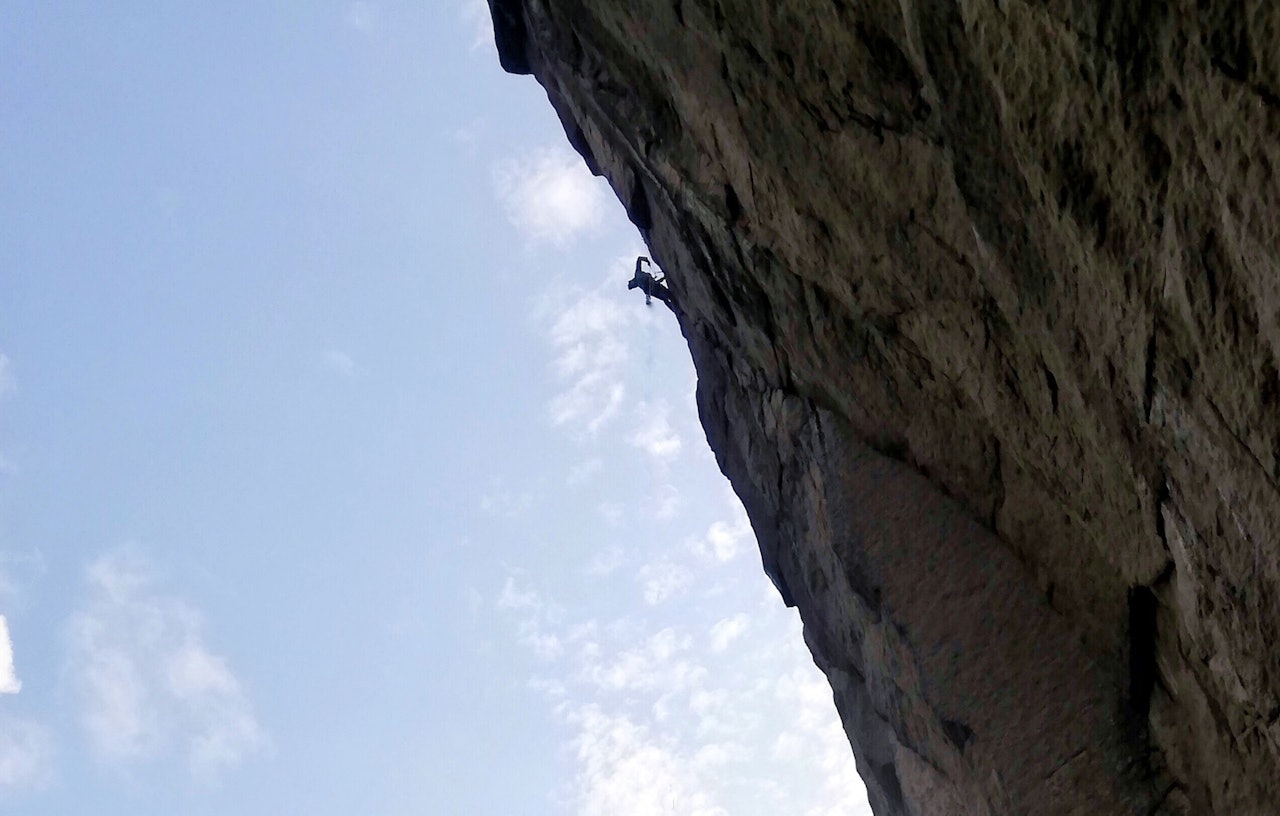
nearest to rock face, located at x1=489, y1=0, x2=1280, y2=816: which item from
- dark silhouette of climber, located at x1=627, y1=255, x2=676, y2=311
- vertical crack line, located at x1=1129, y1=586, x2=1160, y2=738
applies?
vertical crack line, located at x1=1129, y1=586, x2=1160, y2=738

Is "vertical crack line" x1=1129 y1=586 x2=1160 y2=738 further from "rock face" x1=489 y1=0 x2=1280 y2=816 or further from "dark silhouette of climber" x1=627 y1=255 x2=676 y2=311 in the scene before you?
"dark silhouette of climber" x1=627 y1=255 x2=676 y2=311

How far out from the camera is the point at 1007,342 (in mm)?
6652

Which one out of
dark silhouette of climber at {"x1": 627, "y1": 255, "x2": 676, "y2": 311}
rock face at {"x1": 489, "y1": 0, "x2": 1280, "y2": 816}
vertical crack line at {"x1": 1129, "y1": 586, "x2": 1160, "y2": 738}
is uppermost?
dark silhouette of climber at {"x1": 627, "y1": 255, "x2": 676, "y2": 311}

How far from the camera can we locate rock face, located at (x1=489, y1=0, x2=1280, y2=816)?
449 centimetres

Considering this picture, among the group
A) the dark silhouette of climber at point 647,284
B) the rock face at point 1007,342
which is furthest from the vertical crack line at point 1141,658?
the dark silhouette of climber at point 647,284

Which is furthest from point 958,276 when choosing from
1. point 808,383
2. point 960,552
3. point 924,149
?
point 808,383

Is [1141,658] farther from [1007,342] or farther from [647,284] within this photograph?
[647,284]

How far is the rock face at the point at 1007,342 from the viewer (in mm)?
4488

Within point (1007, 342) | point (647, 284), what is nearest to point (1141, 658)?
point (1007, 342)

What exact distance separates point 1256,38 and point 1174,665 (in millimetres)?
4253

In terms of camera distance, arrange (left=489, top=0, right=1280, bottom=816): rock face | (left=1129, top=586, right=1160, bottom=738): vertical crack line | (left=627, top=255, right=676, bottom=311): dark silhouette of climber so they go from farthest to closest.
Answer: (left=627, top=255, right=676, bottom=311): dark silhouette of climber, (left=1129, top=586, right=1160, bottom=738): vertical crack line, (left=489, top=0, right=1280, bottom=816): rock face

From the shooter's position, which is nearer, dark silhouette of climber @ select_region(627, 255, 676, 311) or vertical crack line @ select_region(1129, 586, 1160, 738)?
vertical crack line @ select_region(1129, 586, 1160, 738)

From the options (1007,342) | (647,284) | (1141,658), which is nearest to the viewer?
(1007,342)

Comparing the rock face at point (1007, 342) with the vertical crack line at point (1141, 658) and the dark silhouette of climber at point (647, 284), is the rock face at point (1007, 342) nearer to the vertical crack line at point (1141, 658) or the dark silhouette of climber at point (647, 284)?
the vertical crack line at point (1141, 658)
